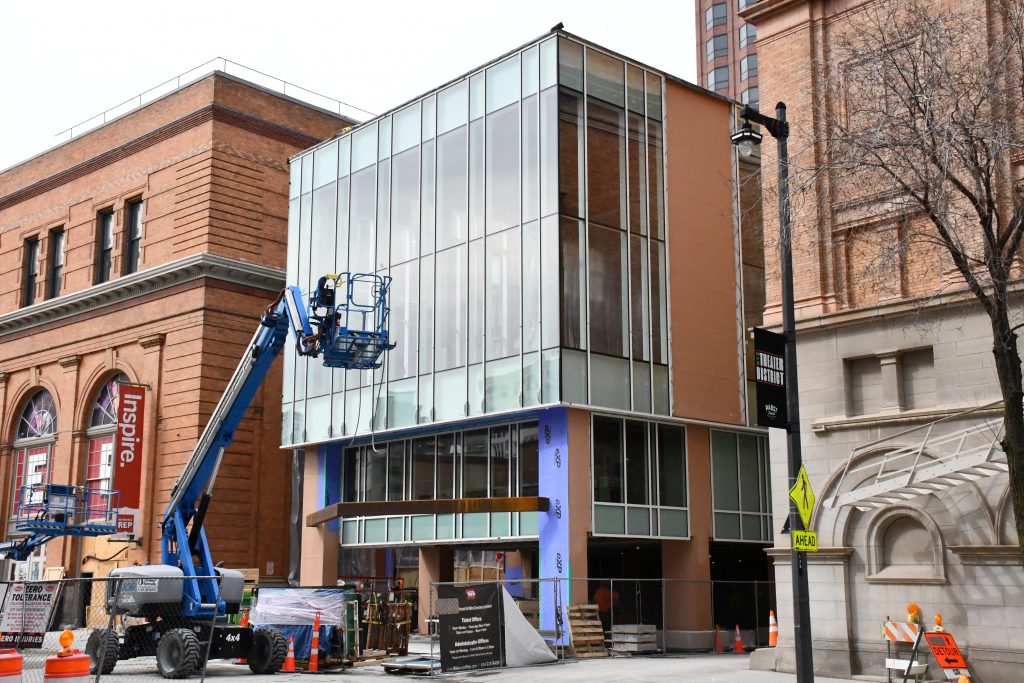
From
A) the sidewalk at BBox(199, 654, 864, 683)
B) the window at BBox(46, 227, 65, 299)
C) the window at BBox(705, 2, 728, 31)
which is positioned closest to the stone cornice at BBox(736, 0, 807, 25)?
the sidewalk at BBox(199, 654, 864, 683)

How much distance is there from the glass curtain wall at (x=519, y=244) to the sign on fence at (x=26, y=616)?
1307cm

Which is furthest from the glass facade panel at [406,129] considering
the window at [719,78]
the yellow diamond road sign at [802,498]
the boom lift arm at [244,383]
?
the window at [719,78]

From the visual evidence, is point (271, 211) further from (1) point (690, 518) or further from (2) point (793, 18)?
(2) point (793, 18)

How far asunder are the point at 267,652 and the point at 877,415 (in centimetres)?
1281

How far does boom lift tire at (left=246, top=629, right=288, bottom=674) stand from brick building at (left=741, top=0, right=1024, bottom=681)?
9.97 m

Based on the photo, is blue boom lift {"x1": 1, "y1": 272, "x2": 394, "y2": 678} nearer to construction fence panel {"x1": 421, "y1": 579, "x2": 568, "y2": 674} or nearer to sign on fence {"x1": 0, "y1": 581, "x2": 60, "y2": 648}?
sign on fence {"x1": 0, "y1": 581, "x2": 60, "y2": 648}

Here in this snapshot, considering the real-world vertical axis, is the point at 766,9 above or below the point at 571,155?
above

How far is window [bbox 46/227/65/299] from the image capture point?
48.5 meters

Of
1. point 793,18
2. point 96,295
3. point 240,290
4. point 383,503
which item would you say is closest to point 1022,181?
point 793,18

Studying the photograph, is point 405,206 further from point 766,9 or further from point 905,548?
point 905,548

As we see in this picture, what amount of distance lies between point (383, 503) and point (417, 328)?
16.9 ft

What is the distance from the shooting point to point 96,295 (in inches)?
1751

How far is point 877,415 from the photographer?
21.6m

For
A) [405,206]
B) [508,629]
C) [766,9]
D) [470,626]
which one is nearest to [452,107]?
[405,206]
